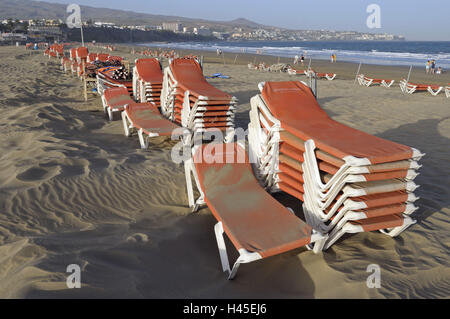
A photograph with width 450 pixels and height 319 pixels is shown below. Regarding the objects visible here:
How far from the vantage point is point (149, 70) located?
8.91 metres

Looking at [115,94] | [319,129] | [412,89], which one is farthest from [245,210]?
[412,89]

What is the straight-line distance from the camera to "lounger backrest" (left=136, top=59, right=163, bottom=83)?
28.0 feet

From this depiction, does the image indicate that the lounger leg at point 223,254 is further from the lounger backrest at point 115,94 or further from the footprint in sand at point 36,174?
the lounger backrest at point 115,94

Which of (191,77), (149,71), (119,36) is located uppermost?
(119,36)

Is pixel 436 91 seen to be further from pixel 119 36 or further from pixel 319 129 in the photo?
pixel 119 36

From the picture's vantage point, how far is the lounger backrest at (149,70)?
8.53 meters

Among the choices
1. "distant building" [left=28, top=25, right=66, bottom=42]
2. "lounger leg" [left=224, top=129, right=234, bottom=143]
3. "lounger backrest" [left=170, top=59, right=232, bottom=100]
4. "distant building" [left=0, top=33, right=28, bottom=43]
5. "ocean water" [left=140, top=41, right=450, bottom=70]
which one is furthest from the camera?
"distant building" [left=28, top=25, right=66, bottom=42]

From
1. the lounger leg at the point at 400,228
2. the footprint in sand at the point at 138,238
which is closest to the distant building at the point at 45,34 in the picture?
the footprint in sand at the point at 138,238

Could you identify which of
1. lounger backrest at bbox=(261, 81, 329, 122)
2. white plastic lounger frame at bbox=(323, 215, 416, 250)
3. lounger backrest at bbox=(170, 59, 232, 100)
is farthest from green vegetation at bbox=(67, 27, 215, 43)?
white plastic lounger frame at bbox=(323, 215, 416, 250)

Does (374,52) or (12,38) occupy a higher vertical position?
(12,38)

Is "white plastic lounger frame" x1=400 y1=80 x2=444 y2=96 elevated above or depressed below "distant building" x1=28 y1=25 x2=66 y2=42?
below

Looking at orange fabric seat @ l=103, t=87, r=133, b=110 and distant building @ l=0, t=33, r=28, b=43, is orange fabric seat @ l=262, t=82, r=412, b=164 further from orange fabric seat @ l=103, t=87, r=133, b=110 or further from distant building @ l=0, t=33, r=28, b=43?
distant building @ l=0, t=33, r=28, b=43
